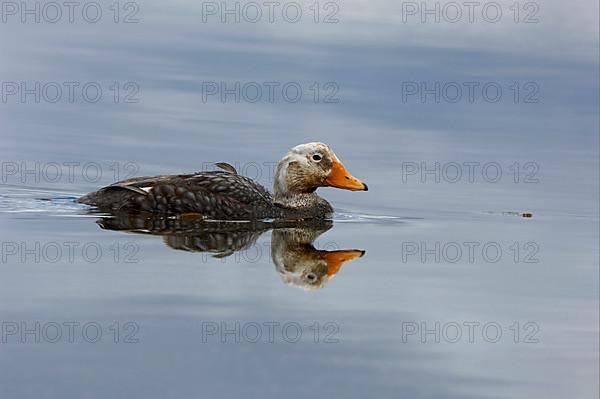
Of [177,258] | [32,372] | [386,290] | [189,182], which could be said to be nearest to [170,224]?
[189,182]

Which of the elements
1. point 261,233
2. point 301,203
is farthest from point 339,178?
point 261,233

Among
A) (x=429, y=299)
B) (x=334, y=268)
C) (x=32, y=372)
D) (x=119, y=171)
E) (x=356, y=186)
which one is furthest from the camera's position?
(x=119, y=171)

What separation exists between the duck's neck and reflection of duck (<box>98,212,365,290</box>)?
0.24 m

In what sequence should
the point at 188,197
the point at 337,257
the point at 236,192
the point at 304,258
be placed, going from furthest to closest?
the point at 236,192 → the point at 188,197 → the point at 337,257 → the point at 304,258

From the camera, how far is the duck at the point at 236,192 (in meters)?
13.6

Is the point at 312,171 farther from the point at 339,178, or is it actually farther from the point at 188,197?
the point at 188,197

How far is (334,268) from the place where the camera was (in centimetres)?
1133

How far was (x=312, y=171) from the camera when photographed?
14.1 meters

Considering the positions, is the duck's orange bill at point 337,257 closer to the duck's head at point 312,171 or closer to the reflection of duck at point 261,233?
the reflection of duck at point 261,233

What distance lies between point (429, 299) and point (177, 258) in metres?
2.04

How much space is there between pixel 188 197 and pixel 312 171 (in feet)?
4.11

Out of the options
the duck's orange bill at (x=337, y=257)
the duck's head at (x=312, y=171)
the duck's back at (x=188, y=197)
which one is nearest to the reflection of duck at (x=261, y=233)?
the duck's orange bill at (x=337, y=257)

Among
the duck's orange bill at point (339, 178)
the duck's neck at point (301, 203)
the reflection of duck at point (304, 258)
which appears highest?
the duck's orange bill at point (339, 178)

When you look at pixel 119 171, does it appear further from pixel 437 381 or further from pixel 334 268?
pixel 437 381
